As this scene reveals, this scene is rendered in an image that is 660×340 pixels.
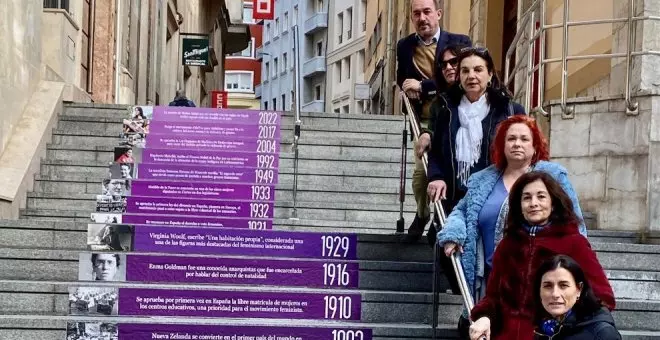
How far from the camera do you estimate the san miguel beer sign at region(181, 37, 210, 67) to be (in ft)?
85.0

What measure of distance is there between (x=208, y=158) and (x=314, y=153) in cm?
106

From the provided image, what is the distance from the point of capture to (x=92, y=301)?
Answer: 20.4 feet

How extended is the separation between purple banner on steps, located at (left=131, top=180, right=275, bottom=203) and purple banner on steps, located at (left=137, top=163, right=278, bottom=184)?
47 cm

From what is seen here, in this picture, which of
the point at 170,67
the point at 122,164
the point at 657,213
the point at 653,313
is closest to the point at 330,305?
the point at 653,313

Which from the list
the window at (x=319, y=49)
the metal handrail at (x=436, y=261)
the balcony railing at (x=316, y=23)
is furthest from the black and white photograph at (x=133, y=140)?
the window at (x=319, y=49)

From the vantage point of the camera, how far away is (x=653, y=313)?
616cm

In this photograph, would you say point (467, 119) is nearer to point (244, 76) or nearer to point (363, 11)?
point (363, 11)

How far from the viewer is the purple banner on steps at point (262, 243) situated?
7086 millimetres

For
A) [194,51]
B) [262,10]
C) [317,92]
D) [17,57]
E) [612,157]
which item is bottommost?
[612,157]

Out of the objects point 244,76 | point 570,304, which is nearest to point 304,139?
point 570,304

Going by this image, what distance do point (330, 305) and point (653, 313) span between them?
1.77m

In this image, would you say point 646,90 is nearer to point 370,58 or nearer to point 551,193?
point 551,193

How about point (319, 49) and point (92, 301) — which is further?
point (319, 49)

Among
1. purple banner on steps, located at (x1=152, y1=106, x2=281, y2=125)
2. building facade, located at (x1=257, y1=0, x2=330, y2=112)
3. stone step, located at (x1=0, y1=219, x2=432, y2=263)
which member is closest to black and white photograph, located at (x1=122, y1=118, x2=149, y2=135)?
purple banner on steps, located at (x1=152, y1=106, x2=281, y2=125)
